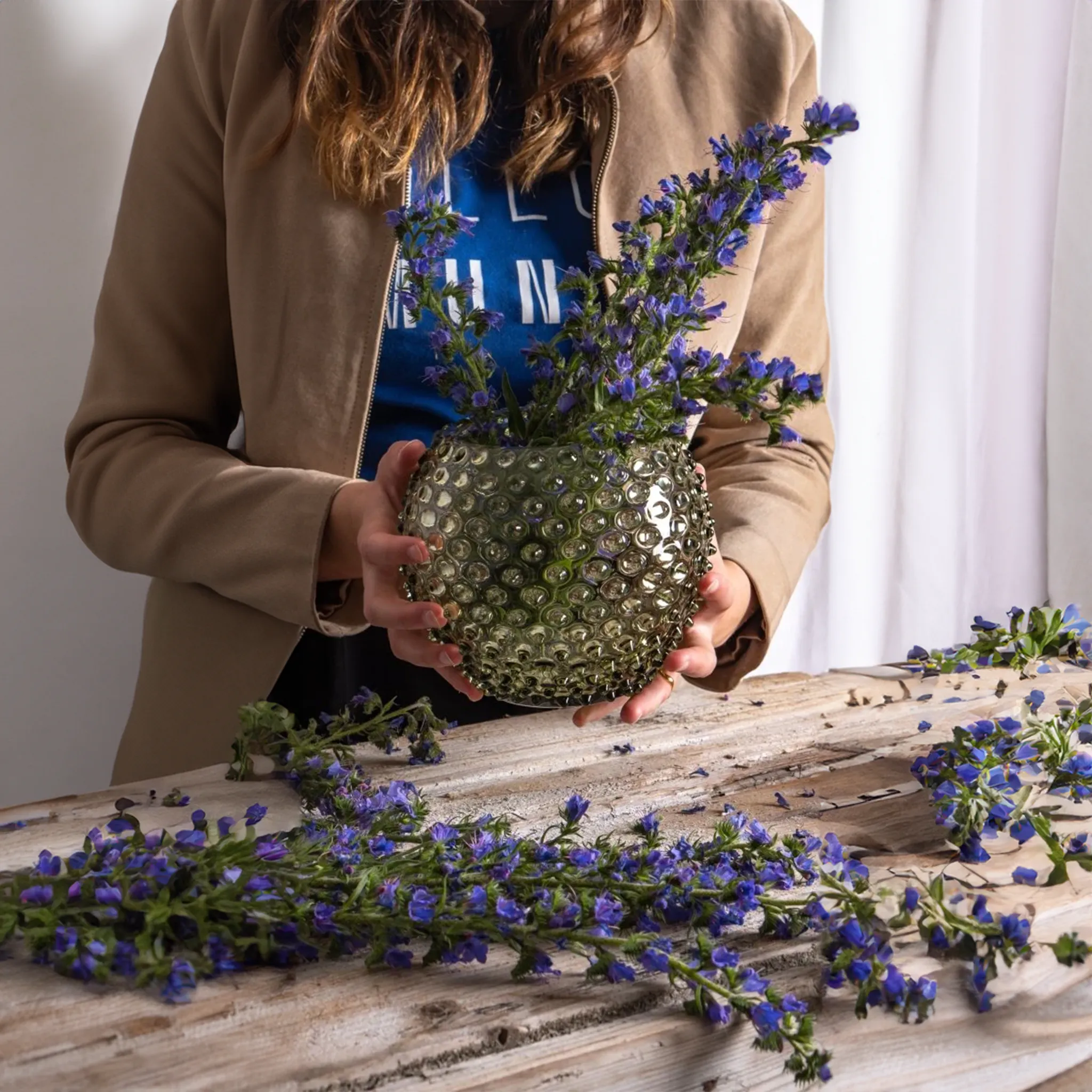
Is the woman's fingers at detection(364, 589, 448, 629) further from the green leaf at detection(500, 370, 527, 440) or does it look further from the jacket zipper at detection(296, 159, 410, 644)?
the jacket zipper at detection(296, 159, 410, 644)

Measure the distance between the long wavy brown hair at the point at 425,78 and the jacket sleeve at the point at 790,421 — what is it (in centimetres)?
23

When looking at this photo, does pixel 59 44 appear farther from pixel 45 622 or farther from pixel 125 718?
pixel 125 718

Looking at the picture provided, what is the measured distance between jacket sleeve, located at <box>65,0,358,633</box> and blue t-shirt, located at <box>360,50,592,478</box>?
0.14 metres

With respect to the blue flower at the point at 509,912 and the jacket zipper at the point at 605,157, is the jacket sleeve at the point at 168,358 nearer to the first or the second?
the jacket zipper at the point at 605,157

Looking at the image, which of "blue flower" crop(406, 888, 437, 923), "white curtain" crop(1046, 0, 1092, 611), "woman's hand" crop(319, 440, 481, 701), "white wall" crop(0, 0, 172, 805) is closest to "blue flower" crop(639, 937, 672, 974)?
"blue flower" crop(406, 888, 437, 923)

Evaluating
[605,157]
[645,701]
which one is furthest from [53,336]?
[645,701]

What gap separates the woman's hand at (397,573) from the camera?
715 millimetres

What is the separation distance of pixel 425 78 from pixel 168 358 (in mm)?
372

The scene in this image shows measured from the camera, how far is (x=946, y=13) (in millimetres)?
1877

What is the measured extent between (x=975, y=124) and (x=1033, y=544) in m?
0.72

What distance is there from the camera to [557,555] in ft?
2.19

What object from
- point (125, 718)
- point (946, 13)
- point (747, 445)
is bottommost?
point (125, 718)

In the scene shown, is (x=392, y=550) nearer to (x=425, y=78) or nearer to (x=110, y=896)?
(x=110, y=896)

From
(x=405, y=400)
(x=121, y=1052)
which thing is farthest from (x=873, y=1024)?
(x=405, y=400)
